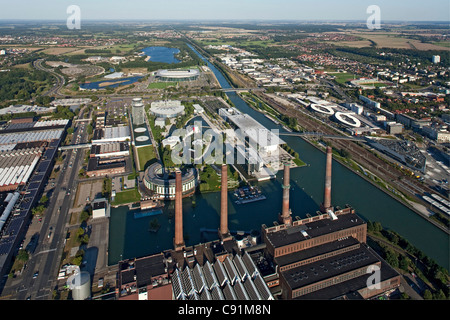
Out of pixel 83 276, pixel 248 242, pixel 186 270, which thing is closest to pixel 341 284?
pixel 248 242

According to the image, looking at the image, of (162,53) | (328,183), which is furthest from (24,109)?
(162,53)

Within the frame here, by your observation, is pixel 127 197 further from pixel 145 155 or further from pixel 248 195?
pixel 248 195

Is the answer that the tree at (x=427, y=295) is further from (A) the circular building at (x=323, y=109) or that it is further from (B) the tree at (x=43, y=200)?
(A) the circular building at (x=323, y=109)

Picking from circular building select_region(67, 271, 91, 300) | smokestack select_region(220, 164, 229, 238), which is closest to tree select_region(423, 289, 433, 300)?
smokestack select_region(220, 164, 229, 238)

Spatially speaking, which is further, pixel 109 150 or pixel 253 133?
pixel 253 133

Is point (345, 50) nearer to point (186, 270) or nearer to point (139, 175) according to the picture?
point (139, 175)
